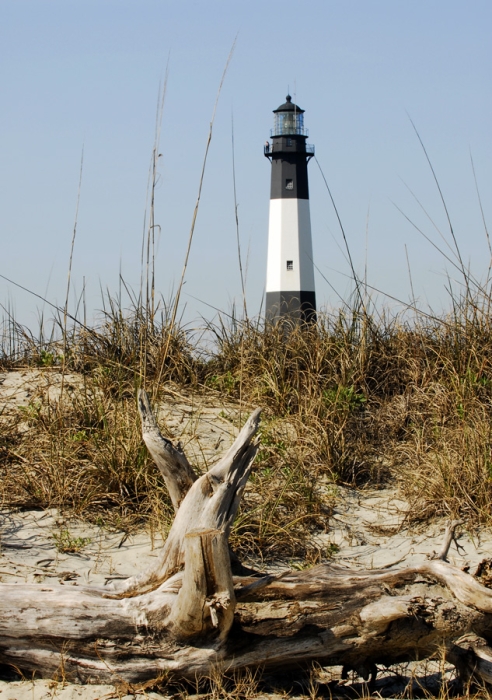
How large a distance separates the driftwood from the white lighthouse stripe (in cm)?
2086

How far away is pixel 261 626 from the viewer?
2902 millimetres

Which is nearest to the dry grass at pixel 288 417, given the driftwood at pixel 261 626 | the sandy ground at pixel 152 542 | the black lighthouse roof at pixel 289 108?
the sandy ground at pixel 152 542

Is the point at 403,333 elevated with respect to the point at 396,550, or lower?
elevated

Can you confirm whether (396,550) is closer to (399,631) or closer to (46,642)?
(399,631)

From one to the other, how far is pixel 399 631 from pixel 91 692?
1.30m

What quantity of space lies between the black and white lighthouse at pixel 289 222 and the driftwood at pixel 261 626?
66.3ft

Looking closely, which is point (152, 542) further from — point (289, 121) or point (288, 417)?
point (289, 121)

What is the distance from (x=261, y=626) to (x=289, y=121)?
84.6 feet

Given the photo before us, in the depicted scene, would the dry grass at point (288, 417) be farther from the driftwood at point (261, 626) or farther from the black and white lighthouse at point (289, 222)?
the black and white lighthouse at point (289, 222)

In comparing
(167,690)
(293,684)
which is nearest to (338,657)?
(293,684)

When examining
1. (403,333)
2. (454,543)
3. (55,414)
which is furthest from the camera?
(403,333)

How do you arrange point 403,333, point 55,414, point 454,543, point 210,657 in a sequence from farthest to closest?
1. point 403,333
2. point 55,414
3. point 454,543
4. point 210,657

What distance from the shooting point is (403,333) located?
6250 mm

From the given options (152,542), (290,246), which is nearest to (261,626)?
(152,542)
